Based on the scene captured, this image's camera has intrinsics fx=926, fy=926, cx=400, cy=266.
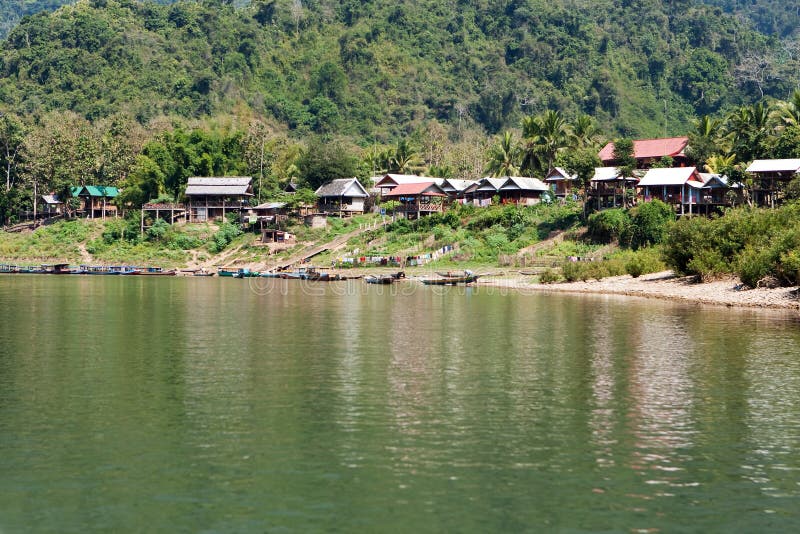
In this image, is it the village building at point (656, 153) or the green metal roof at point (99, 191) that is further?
the green metal roof at point (99, 191)

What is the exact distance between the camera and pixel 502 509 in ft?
64.6

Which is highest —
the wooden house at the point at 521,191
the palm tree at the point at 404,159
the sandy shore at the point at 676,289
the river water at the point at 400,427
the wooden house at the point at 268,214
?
the palm tree at the point at 404,159

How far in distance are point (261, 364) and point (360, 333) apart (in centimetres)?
1114

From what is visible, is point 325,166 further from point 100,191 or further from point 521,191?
point 100,191

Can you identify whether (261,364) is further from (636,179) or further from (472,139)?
(472,139)

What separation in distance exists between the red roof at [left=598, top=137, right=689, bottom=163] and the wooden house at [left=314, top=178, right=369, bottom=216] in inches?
1268

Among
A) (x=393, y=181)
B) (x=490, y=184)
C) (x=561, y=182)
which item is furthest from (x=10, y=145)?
(x=561, y=182)

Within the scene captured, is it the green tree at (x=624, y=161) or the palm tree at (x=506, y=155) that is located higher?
the palm tree at (x=506, y=155)

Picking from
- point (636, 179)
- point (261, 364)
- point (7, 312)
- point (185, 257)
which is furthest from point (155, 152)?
point (261, 364)

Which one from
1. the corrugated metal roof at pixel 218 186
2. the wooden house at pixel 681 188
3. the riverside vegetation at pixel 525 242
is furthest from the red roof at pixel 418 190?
the wooden house at pixel 681 188

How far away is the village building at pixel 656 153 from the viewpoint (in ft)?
378

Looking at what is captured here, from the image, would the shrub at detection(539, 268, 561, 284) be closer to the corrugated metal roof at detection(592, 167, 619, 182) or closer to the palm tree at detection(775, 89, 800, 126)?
the corrugated metal roof at detection(592, 167, 619, 182)

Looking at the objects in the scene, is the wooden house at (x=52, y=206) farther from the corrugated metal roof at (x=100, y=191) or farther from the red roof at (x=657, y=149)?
the red roof at (x=657, y=149)

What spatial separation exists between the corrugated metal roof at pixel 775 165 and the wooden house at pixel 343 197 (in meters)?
50.7
